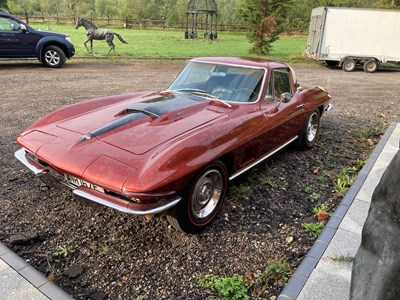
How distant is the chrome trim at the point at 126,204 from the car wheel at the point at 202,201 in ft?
0.70

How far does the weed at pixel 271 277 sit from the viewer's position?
256cm

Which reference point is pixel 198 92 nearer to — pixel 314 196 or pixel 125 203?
pixel 314 196

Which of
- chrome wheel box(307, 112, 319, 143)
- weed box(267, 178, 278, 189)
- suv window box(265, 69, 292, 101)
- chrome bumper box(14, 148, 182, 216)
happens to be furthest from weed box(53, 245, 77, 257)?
chrome wheel box(307, 112, 319, 143)

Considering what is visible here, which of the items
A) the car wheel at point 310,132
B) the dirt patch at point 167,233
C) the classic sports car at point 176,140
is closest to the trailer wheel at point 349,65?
the dirt patch at point 167,233

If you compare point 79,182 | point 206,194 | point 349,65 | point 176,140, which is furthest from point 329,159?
point 349,65

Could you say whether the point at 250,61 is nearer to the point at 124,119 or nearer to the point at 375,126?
the point at 124,119

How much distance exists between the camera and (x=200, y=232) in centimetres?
318

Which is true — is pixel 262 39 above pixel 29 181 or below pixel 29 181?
above

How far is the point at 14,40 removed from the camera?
37.2 ft

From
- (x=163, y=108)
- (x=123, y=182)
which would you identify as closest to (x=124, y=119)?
(x=163, y=108)

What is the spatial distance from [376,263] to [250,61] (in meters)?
3.51

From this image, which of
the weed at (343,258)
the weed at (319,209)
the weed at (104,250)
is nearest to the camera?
the weed at (343,258)

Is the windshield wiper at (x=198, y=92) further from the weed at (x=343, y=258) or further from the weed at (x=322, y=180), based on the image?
the weed at (x=343, y=258)

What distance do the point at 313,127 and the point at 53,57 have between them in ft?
34.6
